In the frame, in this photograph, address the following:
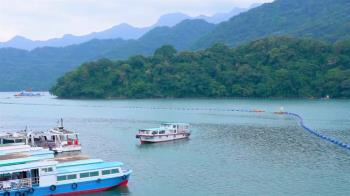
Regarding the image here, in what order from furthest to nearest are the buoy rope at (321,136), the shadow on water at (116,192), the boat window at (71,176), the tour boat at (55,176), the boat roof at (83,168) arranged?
the buoy rope at (321,136) → the shadow on water at (116,192) → the boat roof at (83,168) → the boat window at (71,176) → the tour boat at (55,176)

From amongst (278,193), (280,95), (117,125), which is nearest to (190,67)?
(280,95)

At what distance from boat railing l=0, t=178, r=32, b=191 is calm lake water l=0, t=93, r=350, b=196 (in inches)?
157

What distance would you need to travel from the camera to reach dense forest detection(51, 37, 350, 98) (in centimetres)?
10444

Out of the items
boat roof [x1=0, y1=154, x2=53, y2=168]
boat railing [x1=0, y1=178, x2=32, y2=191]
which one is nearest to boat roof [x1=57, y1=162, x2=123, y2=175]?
boat railing [x1=0, y1=178, x2=32, y2=191]

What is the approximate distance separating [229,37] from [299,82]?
9599cm

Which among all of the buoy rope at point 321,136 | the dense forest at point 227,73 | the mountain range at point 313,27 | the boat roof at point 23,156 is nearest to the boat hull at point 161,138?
the buoy rope at point 321,136

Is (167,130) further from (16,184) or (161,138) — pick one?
(16,184)

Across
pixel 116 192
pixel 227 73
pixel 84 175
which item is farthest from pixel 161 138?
pixel 227 73

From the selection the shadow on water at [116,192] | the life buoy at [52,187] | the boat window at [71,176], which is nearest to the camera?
the life buoy at [52,187]

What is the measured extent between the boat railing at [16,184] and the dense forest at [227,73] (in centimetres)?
8232

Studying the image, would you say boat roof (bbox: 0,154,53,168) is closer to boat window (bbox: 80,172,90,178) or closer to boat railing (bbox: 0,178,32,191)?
boat railing (bbox: 0,178,32,191)

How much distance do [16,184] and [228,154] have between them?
17.3 m

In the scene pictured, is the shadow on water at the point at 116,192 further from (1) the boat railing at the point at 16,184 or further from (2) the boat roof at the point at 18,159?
(2) the boat roof at the point at 18,159

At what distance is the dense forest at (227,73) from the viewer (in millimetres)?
104438
